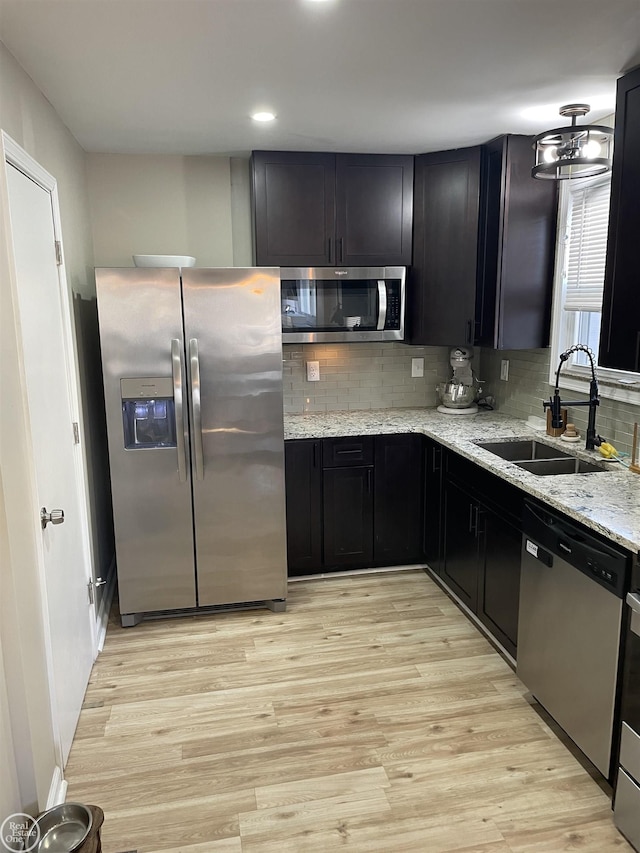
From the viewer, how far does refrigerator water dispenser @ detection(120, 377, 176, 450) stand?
10.2 ft

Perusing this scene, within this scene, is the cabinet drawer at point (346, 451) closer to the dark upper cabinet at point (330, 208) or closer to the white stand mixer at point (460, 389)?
the white stand mixer at point (460, 389)

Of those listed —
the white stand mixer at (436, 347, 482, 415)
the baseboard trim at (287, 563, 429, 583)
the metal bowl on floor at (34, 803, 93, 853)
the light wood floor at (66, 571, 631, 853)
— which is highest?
the white stand mixer at (436, 347, 482, 415)

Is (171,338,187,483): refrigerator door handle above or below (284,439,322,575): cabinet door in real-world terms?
above

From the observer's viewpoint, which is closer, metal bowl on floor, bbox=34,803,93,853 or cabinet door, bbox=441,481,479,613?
metal bowl on floor, bbox=34,803,93,853

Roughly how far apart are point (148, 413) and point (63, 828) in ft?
6.09

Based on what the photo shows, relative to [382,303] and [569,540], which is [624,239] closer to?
[569,540]

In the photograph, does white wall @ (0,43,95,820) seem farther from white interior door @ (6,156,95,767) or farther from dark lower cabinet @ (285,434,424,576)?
dark lower cabinet @ (285,434,424,576)

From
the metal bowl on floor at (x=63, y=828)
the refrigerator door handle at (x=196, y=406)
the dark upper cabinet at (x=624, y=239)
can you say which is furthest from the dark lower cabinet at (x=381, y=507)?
the metal bowl on floor at (x=63, y=828)

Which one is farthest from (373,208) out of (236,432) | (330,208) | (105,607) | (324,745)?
(324,745)

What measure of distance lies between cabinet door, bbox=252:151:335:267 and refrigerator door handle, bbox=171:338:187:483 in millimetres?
866

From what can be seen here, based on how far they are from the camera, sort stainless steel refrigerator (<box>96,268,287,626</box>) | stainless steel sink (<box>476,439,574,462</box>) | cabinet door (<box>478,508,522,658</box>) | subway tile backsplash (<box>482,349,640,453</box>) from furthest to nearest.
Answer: stainless steel sink (<box>476,439,574,462</box>)
stainless steel refrigerator (<box>96,268,287,626</box>)
subway tile backsplash (<box>482,349,640,453</box>)
cabinet door (<box>478,508,522,658</box>)

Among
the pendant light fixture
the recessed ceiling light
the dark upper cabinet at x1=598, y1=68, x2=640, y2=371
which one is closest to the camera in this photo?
the dark upper cabinet at x1=598, y1=68, x2=640, y2=371

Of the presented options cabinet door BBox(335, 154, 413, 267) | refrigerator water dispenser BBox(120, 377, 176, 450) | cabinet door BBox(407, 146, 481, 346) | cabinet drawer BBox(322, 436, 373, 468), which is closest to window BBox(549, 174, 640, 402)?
cabinet door BBox(407, 146, 481, 346)

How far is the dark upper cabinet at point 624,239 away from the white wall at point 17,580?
2.16 m
